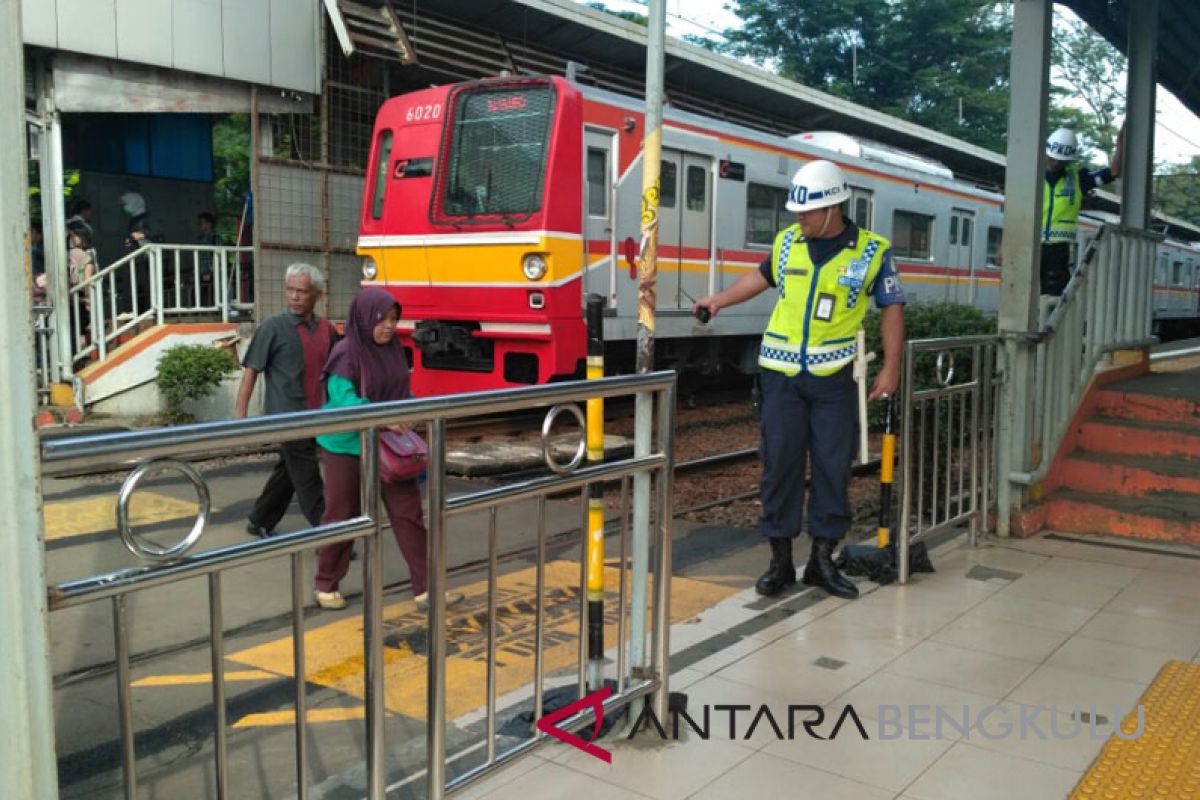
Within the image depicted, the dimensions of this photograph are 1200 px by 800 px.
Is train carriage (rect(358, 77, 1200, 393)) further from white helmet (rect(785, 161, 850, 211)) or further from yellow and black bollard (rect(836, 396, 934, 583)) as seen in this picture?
white helmet (rect(785, 161, 850, 211))

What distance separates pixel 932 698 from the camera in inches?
150

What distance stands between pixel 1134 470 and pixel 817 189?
3.00 m

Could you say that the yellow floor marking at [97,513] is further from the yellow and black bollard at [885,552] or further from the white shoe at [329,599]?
A: the yellow and black bollard at [885,552]

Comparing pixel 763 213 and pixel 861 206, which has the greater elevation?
pixel 861 206

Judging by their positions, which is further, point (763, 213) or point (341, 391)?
point (763, 213)

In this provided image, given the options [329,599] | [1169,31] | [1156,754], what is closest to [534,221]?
[329,599]

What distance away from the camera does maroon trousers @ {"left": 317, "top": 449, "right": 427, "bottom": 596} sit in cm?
464

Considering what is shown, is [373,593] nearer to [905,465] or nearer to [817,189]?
[817,189]

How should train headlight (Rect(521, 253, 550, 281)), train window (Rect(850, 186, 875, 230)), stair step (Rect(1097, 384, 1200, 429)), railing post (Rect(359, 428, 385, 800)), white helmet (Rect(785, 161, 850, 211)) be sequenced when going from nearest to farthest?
railing post (Rect(359, 428, 385, 800)) < white helmet (Rect(785, 161, 850, 211)) < stair step (Rect(1097, 384, 1200, 429)) < train headlight (Rect(521, 253, 550, 281)) < train window (Rect(850, 186, 875, 230))

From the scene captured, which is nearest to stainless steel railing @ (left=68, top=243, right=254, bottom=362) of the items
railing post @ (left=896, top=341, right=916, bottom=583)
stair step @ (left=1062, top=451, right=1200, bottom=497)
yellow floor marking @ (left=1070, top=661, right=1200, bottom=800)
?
railing post @ (left=896, top=341, right=916, bottom=583)

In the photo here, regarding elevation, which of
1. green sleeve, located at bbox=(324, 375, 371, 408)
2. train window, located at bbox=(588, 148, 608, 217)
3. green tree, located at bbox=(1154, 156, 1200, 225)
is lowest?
green sleeve, located at bbox=(324, 375, 371, 408)

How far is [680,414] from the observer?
1256 cm

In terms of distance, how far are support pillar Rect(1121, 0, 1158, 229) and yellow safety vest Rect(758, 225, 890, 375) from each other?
12.8ft

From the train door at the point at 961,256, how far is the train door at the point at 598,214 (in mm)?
7998
